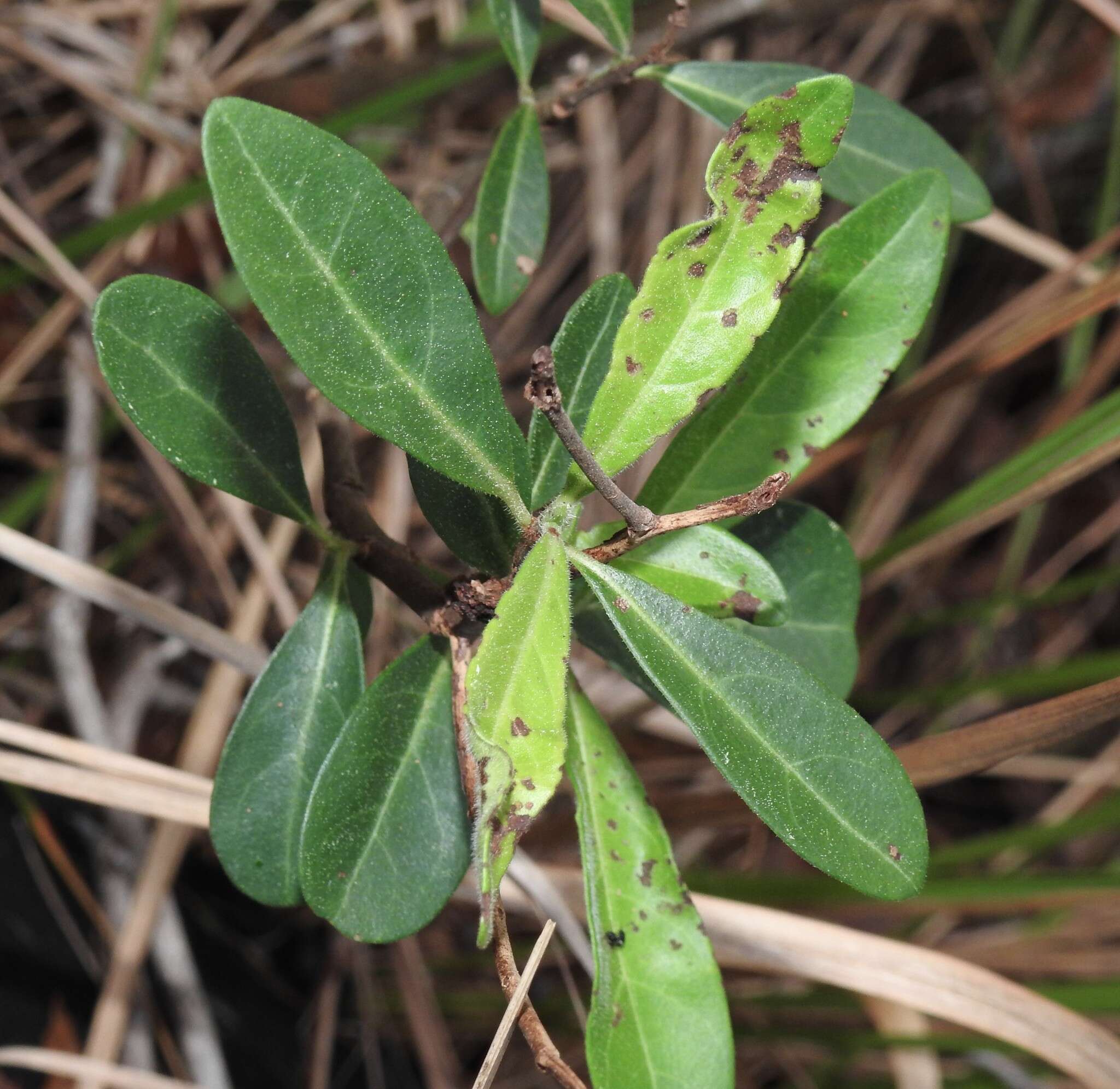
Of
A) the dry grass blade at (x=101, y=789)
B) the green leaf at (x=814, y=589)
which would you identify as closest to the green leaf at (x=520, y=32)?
the green leaf at (x=814, y=589)

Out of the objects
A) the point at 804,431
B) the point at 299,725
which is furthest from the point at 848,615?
the point at 299,725

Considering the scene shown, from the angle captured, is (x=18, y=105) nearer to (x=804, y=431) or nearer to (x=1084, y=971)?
(x=804, y=431)

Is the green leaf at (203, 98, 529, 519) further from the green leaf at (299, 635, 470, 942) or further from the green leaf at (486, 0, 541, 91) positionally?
the green leaf at (486, 0, 541, 91)

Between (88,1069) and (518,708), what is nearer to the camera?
(518,708)

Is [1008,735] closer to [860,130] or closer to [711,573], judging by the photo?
[711,573]

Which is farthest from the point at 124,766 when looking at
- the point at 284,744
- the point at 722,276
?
the point at 722,276

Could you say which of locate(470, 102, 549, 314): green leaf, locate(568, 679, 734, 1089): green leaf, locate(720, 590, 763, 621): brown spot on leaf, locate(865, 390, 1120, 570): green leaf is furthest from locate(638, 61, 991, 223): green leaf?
locate(568, 679, 734, 1089): green leaf

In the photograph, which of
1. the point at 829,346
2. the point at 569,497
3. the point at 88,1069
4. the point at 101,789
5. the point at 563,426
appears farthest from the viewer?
the point at 88,1069

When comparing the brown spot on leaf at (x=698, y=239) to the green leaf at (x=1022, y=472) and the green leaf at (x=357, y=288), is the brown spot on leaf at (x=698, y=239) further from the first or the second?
the green leaf at (x=1022, y=472)
